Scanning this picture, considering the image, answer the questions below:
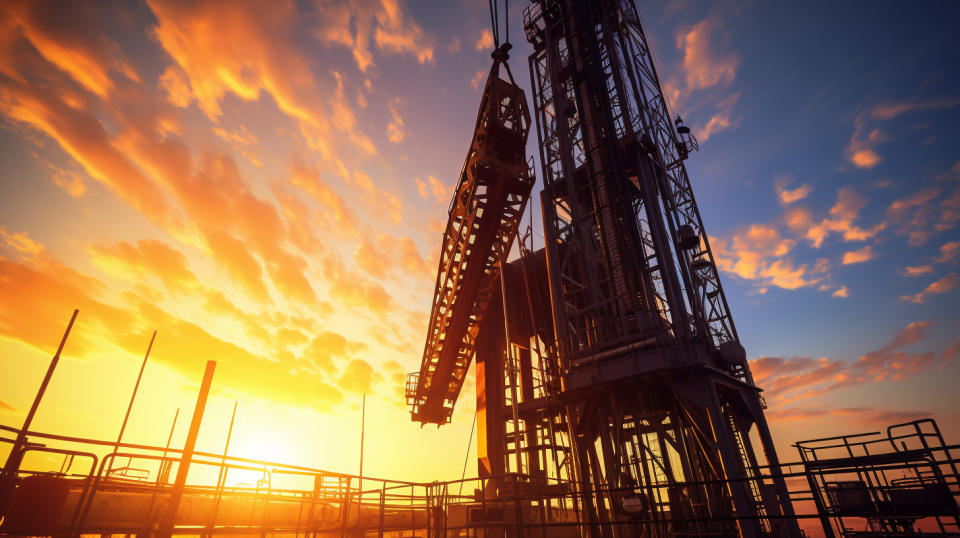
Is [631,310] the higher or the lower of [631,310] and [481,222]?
the lower

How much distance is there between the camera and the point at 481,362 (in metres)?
18.8

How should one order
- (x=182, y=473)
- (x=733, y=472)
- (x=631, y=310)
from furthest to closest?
(x=631, y=310)
(x=733, y=472)
(x=182, y=473)

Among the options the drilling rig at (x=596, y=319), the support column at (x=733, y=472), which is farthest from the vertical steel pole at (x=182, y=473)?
the support column at (x=733, y=472)

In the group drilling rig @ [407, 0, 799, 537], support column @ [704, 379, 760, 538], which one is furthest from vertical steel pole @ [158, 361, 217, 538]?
support column @ [704, 379, 760, 538]

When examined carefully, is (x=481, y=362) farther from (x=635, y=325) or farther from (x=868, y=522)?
(x=868, y=522)

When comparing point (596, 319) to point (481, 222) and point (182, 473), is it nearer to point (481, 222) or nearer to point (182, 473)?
point (481, 222)

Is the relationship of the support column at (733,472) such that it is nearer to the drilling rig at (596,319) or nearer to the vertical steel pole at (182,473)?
the drilling rig at (596,319)

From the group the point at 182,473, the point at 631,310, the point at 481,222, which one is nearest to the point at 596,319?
the point at 631,310

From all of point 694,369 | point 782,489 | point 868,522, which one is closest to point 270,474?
point 694,369

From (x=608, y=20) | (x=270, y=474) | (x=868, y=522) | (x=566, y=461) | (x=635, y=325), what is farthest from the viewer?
(x=608, y=20)

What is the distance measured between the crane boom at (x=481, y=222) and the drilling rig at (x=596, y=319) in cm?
7

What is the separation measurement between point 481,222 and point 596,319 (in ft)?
20.0

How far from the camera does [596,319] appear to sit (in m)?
14.5

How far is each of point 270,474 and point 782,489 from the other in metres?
13.7
